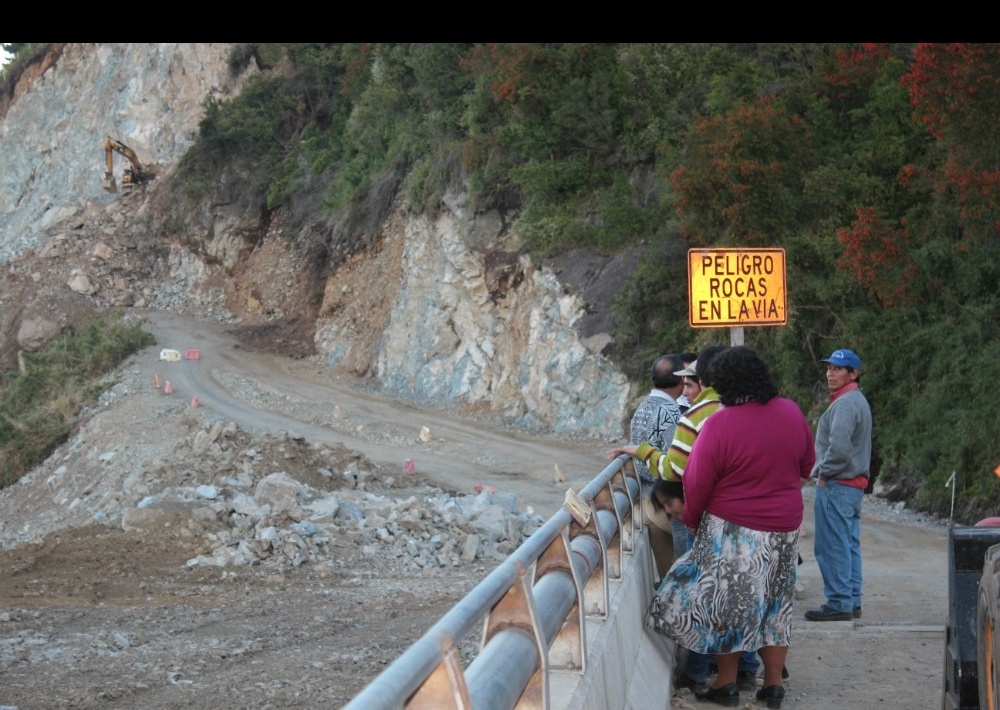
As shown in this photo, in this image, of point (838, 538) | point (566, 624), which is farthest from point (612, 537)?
point (838, 538)

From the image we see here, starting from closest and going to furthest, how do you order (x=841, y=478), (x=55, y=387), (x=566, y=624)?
(x=566, y=624) < (x=841, y=478) < (x=55, y=387)

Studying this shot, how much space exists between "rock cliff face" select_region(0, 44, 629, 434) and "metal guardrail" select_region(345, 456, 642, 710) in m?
23.0

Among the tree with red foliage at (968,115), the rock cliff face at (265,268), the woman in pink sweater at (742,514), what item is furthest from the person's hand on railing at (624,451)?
the rock cliff face at (265,268)

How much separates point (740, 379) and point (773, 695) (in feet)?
5.58

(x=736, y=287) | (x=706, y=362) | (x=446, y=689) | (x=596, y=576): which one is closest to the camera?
(x=446, y=689)

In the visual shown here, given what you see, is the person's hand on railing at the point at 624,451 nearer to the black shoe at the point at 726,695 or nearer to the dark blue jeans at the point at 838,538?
the black shoe at the point at 726,695

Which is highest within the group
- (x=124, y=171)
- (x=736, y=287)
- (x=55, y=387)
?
(x=124, y=171)

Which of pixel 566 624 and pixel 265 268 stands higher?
pixel 265 268

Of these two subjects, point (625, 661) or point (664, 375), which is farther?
point (664, 375)

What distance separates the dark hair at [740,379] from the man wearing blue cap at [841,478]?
2.73 metres

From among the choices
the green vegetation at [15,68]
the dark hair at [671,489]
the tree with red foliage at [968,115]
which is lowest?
the dark hair at [671,489]

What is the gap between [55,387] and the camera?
38969 mm

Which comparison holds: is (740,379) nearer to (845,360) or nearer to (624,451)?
(624,451)

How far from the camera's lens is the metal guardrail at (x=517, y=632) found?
211cm
